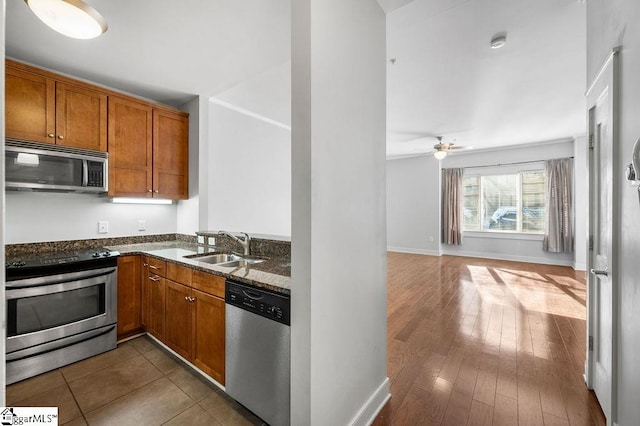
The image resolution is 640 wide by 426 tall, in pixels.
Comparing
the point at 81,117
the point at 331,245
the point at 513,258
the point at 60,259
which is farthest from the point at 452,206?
the point at 60,259

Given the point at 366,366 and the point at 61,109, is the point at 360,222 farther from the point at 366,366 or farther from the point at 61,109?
the point at 61,109

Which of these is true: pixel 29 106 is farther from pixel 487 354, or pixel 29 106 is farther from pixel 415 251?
pixel 415 251

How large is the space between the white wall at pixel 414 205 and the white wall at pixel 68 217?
6.36m

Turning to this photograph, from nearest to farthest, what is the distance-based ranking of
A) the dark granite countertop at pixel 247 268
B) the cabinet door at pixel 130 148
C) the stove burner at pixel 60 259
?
the dark granite countertop at pixel 247 268 < the stove burner at pixel 60 259 < the cabinet door at pixel 130 148

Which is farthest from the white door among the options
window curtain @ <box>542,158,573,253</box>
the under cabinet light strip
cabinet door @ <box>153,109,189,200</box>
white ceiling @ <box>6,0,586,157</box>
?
window curtain @ <box>542,158,573,253</box>

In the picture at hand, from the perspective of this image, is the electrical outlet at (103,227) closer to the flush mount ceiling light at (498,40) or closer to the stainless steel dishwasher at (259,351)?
the stainless steel dishwasher at (259,351)

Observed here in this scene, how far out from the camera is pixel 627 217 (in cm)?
131

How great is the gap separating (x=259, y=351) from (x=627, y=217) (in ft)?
6.65

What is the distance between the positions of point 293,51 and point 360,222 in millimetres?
983

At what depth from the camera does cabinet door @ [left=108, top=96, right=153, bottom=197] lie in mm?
2775

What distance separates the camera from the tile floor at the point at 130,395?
1700mm

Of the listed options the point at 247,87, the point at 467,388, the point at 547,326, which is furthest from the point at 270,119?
the point at 547,326

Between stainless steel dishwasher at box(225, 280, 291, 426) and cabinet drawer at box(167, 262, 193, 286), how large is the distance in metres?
0.53

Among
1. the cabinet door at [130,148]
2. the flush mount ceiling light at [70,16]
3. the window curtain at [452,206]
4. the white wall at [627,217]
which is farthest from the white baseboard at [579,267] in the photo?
the flush mount ceiling light at [70,16]
